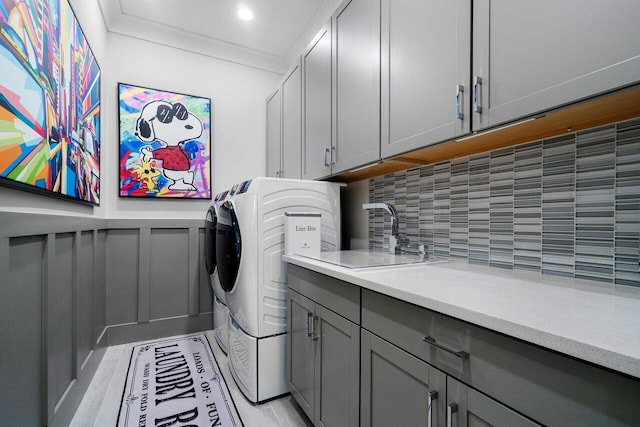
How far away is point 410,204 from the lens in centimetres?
175

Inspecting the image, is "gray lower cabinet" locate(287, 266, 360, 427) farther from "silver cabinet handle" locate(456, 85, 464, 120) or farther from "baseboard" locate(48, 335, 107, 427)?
"baseboard" locate(48, 335, 107, 427)

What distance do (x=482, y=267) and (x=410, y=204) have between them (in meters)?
0.58

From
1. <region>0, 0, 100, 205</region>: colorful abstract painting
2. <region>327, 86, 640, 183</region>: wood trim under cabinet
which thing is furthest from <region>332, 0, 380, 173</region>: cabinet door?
<region>0, 0, 100, 205</region>: colorful abstract painting

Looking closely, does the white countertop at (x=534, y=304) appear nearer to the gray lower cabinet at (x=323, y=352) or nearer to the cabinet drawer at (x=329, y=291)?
the cabinet drawer at (x=329, y=291)

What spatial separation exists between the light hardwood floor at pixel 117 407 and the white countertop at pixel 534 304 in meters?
0.98

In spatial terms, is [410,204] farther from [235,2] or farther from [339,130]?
[235,2]

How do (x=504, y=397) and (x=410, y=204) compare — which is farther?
(x=410, y=204)

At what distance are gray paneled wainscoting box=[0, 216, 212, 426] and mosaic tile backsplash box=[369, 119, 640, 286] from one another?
175 cm

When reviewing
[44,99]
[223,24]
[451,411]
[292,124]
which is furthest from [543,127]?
[223,24]

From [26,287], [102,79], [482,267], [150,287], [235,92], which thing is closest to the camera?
[26,287]

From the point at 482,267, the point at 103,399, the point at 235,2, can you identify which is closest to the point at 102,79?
the point at 235,2

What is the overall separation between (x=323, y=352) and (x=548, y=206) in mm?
1102

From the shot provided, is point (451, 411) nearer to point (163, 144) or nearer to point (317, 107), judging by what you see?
point (317, 107)

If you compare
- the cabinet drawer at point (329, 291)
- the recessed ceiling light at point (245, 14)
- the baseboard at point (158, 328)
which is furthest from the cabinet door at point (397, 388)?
the recessed ceiling light at point (245, 14)
